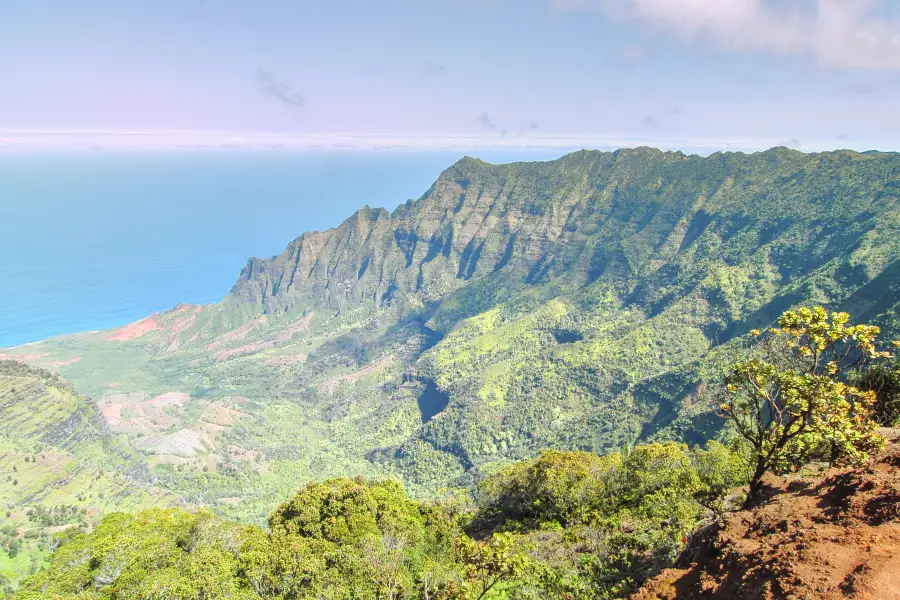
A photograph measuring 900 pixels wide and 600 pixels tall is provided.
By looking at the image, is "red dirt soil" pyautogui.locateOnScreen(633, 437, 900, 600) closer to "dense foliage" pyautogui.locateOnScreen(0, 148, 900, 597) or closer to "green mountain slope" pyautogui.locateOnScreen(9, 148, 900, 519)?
"dense foliage" pyautogui.locateOnScreen(0, 148, 900, 597)

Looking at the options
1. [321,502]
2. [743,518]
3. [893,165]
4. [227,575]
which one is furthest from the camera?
[893,165]

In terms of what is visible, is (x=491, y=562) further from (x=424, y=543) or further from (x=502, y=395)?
(x=502, y=395)

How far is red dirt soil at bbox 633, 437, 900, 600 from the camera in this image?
38.2 feet

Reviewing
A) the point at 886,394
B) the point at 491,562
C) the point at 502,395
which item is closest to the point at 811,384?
the point at 491,562

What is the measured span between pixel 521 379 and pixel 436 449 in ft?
125

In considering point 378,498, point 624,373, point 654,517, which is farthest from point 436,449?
point 654,517

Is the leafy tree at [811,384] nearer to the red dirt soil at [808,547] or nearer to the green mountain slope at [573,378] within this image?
the red dirt soil at [808,547]

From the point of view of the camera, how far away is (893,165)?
155 meters

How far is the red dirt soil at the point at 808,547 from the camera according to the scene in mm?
11641

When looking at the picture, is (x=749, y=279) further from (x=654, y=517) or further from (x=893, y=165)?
(x=654, y=517)

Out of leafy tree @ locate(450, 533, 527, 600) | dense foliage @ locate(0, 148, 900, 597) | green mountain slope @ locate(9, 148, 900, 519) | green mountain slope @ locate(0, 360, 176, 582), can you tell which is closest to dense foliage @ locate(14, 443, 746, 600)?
leafy tree @ locate(450, 533, 527, 600)

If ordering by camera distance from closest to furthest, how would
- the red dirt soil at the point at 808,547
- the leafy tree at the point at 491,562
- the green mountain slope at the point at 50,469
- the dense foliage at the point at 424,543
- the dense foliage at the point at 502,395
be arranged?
the red dirt soil at the point at 808,547, the leafy tree at the point at 491,562, the dense foliage at the point at 424,543, the green mountain slope at the point at 50,469, the dense foliage at the point at 502,395

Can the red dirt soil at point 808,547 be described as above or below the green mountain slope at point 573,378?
above

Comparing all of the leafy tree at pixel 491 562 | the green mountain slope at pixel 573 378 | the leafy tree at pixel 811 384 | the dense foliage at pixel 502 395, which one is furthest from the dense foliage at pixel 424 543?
the green mountain slope at pixel 573 378
